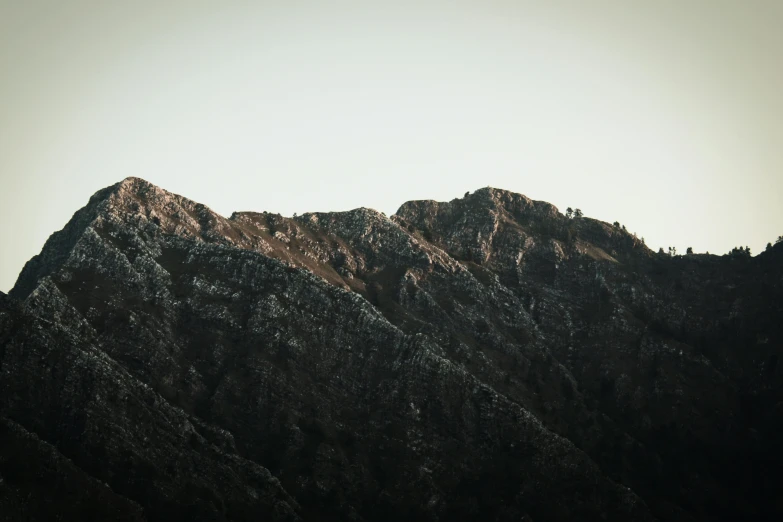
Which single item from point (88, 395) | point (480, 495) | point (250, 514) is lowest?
point (250, 514)

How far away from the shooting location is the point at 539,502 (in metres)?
180

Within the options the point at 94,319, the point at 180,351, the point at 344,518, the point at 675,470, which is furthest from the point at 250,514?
the point at 675,470

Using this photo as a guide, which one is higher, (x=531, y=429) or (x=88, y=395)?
(x=531, y=429)

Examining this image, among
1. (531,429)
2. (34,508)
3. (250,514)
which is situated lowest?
(34,508)

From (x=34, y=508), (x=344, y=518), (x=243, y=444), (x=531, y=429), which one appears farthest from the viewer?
(x=531, y=429)

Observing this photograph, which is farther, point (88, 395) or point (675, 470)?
point (675, 470)

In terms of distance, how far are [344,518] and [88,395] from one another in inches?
2662

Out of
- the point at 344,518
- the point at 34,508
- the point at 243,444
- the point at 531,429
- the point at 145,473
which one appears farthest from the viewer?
the point at 531,429

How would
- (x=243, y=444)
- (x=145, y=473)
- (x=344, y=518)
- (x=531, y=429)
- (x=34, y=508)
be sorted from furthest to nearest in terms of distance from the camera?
(x=531, y=429) < (x=243, y=444) < (x=344, y=518) < (x=145, y=473) < (x=34, y=508)

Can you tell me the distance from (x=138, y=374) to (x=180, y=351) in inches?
626

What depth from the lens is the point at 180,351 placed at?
655 ft

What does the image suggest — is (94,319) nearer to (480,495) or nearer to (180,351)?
(180,351)

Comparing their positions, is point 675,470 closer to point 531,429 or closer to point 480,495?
point 531,429

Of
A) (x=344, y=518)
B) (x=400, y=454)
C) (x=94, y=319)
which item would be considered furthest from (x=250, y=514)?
(x=94, y=319)
